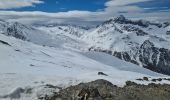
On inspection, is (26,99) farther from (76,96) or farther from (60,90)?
(76,96)

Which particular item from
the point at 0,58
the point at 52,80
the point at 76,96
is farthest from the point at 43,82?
the point at 0,58

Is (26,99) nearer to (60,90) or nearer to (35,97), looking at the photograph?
(35,97)

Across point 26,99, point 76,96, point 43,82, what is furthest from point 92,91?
point 43,82

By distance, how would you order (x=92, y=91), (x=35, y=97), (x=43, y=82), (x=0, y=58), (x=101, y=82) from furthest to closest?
(x=0, y=58) < (x=43, y=82) < (x=101, y=82) < (x=35, y=97) < (x=92, y=91)

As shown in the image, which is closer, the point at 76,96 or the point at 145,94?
the point at 76,96

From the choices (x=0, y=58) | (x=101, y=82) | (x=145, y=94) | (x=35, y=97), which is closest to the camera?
(x=145, y=94)

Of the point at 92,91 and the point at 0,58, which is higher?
the point at 92,91
